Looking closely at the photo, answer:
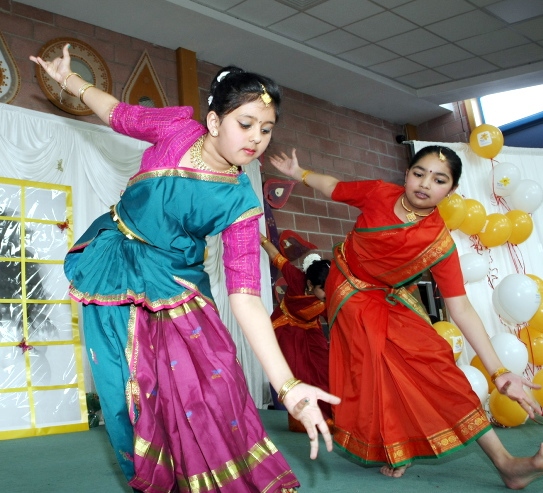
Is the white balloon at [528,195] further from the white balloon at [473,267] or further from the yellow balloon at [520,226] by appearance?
the white balloon at [473,267]

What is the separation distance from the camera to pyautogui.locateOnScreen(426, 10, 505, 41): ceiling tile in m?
4.61

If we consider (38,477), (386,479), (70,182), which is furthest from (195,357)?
(70,182)

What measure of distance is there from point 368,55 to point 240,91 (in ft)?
13.6

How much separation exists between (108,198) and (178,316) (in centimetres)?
290

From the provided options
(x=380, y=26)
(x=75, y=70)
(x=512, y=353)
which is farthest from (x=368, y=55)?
(x=512, y=353)

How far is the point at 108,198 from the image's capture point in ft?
13.5

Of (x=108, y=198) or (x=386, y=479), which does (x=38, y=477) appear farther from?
(x=108, y=198)

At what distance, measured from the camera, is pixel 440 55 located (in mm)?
5242

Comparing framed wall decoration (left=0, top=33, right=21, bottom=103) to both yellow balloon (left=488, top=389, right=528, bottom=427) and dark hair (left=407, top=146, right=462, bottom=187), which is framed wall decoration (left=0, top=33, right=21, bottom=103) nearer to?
dark hair (left=407, top=146, right=462, bottom=187)

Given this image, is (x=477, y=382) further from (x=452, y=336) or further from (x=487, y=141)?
(x=487, y=141)

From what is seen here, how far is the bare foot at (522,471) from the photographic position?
176cm

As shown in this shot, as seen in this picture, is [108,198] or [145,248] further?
[108,198]

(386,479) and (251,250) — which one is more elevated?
(251,250)

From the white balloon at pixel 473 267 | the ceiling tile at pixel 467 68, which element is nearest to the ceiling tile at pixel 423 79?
the ceiling tile at pixel 467 68
